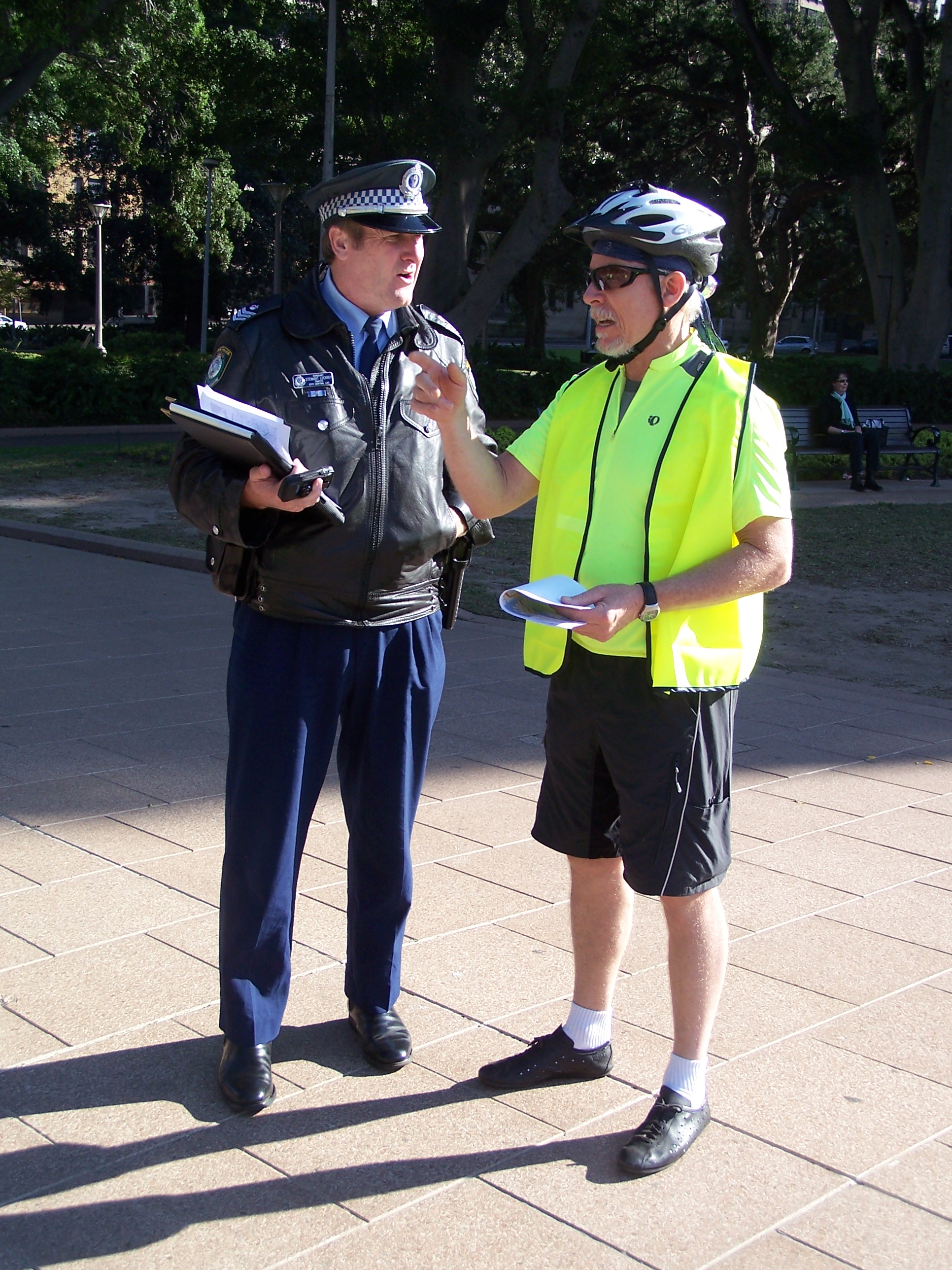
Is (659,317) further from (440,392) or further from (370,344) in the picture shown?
(370,344)

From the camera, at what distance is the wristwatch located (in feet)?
8.55

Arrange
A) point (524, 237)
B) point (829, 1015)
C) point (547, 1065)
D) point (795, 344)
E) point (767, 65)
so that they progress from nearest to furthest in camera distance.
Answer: point (547, 1065) → point (829, 1015) → point (524, 237) → point (767, 65) → point (795, 344)

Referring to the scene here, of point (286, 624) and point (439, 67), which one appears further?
point (439, 67)

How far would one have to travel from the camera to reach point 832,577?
10.6 metres

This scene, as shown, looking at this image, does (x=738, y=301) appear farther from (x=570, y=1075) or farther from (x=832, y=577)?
(x=570, y=1075)

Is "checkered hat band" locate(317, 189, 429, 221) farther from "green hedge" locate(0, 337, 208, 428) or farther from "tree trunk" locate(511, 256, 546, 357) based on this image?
"tree trunk" locate(511, 256, 546, 357)

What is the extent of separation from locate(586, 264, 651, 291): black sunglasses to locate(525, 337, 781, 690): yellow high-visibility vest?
18cm

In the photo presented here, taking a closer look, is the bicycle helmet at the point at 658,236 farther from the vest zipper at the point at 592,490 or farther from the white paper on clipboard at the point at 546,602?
the white paper on clipboard at the point at 546,602

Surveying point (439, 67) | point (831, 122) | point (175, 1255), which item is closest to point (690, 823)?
point (175, 1255)

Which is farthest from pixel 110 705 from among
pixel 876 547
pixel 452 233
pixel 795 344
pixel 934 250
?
pixel 795 344

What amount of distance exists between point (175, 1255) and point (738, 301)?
175 feet

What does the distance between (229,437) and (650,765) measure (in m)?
1.10

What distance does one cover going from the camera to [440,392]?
2.81 m

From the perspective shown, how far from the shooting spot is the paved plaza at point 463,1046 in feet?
8.41
